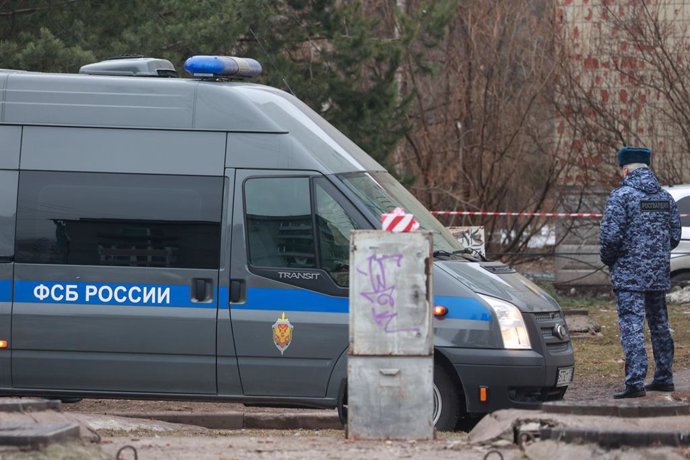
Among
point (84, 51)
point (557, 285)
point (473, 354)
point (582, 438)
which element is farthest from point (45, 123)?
point (557, 285)

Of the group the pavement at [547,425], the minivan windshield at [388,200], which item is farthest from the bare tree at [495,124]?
the pavement at [547,425]

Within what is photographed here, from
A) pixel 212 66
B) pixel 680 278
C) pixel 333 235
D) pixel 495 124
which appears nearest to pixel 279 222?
pixel 333 235

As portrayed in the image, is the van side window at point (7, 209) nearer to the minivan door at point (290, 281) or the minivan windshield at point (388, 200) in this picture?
the minivan door at point (290, 281)

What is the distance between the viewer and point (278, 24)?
19656 millimetres

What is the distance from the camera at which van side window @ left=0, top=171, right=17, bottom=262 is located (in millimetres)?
8922

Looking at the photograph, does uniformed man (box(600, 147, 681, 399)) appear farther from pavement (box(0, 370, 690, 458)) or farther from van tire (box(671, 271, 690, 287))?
van tire (box(671, 271, 690, 287))

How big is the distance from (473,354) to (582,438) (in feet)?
7.08

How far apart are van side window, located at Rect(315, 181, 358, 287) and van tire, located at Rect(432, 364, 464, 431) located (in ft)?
2.86

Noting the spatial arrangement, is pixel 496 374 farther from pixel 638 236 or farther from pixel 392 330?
pixel 638 236

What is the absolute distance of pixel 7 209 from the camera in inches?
354

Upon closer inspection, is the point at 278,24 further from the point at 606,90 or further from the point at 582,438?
the point at 582,438

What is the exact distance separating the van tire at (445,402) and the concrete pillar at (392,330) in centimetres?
135

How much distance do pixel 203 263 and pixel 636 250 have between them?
323cm

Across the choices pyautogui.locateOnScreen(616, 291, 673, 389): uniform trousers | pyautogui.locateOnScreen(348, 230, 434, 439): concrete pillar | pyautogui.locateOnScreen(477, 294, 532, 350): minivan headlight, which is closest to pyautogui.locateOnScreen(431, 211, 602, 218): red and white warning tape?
pyautogui.locateOnScreen(616, 291, 673, 389): uniform trousers
